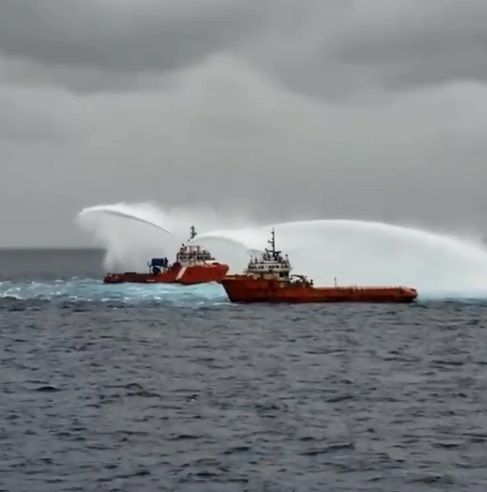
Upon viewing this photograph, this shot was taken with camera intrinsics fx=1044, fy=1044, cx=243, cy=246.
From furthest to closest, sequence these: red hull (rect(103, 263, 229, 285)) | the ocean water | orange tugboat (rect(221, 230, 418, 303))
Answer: red hull (rect(103, 263, 229, 285))
orange tugboat (rect(221, 230, 418, 303))
the ocean water

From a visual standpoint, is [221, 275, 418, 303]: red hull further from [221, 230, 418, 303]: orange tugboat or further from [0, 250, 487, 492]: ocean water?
[0, 250, 487, 492]: ocean water

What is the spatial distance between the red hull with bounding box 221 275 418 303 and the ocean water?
13681mm

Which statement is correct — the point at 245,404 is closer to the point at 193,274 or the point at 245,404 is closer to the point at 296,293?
the point at 296,293

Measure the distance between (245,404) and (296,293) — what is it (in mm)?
65087

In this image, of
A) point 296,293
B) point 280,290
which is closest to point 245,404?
point 280,290

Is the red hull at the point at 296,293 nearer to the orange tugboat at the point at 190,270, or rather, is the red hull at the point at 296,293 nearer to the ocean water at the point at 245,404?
the ocean water at the point at 245,404

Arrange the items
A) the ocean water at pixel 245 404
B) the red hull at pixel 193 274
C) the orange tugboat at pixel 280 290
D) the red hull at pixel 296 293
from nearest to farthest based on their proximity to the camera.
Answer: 1. the ocean water at pixel 245 404
2. the orange tugboat at pixel 280 290
3. the red hull at pixel 296 293
4. the red hull at pixel 193 274

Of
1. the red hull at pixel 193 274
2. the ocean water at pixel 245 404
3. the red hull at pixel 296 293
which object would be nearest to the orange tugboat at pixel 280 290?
the red hull at pixel 296 293

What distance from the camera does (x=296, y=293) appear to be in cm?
11600

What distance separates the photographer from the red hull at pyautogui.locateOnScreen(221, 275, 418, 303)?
11500 cm

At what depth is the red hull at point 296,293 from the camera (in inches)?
4528

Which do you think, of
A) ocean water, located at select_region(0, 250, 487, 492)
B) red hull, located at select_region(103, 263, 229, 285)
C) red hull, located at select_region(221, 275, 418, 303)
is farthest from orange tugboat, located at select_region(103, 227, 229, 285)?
ocean water, located at select_region(0, 250, 487, 492)

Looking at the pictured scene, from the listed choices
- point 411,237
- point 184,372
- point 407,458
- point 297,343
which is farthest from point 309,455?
point 411,237

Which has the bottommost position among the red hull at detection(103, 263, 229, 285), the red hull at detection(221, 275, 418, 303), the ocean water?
the ocean water
